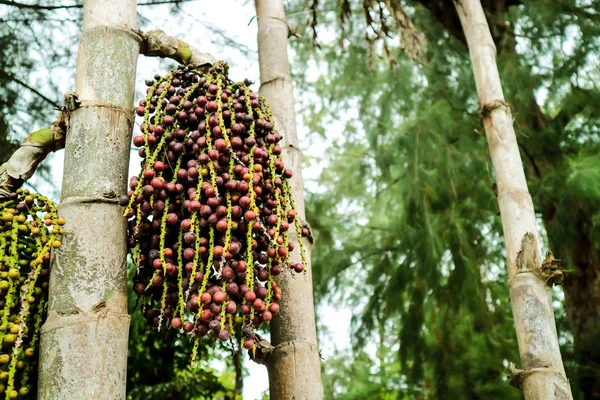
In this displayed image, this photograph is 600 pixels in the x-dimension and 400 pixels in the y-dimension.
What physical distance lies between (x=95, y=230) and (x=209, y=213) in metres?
0.28

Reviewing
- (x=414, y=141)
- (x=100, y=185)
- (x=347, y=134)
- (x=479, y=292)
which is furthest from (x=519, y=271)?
(x=347, y=134)

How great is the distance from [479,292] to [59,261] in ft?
11.4

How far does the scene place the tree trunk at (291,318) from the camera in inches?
66.3

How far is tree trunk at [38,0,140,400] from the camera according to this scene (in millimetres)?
1356

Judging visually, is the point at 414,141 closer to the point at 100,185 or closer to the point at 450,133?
the point at 450,133

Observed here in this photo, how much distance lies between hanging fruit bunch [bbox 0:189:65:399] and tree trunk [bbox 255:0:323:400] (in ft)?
1.91

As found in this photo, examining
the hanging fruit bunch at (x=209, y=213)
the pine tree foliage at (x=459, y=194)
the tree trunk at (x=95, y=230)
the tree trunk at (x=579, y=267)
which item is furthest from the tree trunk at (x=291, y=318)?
the tree trunk at (x=579, y=267)

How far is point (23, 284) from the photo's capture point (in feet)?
5.00

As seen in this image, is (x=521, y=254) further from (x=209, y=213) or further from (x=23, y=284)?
(x=23, y=284)

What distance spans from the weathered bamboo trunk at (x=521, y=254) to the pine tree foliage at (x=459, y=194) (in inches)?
56.6

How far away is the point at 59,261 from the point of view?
1.46 metres

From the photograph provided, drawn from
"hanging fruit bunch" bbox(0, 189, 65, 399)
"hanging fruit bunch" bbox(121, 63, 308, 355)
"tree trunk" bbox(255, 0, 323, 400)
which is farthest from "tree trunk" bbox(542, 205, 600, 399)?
"hanging fruit bunch" bbox(0, 189, 65, 399)

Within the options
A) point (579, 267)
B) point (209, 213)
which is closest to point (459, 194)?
point (579, 267)

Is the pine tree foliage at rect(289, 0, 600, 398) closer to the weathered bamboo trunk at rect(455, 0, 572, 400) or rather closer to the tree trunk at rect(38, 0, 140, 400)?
the weathered bamboo trunk at rect(455, 0, 572, 400)
